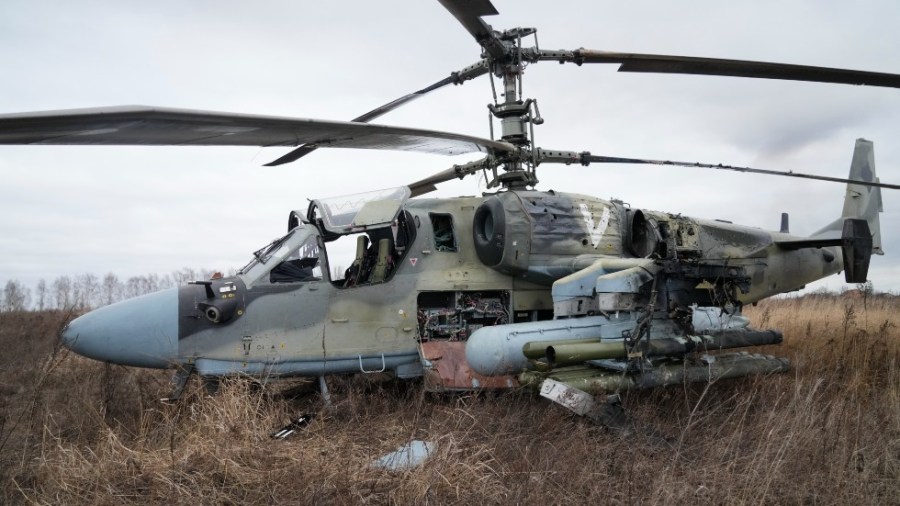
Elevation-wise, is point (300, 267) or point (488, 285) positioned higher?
point (300, 267)

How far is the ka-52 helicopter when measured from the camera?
5859 millimetres

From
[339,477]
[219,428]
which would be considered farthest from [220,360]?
[339,477]

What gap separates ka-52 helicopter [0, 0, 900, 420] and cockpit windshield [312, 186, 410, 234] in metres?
0.02

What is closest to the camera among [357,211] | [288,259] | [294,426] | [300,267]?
[294,426]

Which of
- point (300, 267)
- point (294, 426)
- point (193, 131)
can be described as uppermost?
point (193, 131)

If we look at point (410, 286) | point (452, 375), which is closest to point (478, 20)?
point (410, 286)

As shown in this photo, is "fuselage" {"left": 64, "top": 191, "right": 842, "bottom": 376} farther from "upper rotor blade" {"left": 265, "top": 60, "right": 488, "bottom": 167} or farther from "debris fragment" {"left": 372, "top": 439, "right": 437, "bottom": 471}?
"debris fragment" {"left": 372, "top": 439, "right": 437, "bottom": 471}

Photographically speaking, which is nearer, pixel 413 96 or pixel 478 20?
pixel 478 20

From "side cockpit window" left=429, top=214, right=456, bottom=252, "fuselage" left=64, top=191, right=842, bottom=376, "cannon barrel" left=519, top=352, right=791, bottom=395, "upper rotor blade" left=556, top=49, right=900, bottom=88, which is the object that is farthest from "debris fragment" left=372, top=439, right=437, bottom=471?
"upper rotor blade" left=556, top=49, right=900, bottom=88

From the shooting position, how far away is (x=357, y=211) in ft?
23.2

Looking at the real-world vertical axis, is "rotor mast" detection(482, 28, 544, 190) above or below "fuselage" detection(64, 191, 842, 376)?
above

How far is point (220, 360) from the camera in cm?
634

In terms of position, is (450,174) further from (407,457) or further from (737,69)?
(407,457)

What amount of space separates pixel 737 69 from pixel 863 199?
5.41 meters
